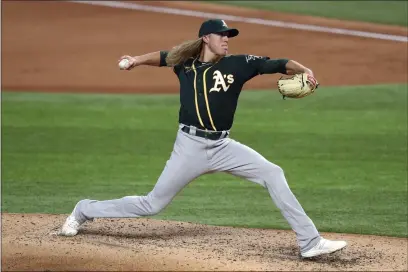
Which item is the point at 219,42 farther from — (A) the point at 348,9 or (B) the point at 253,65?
(A) the point at 348,9

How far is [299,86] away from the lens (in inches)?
305

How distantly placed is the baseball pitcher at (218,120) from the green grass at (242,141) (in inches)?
58.8

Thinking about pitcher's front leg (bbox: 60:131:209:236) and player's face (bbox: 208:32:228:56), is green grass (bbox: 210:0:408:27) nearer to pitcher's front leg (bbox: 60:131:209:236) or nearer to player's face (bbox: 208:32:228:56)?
player's face (bbox: 208:32:228:56)

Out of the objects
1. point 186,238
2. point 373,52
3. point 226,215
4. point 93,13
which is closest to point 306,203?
point 226,215

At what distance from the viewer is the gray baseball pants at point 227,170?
783 centimetres

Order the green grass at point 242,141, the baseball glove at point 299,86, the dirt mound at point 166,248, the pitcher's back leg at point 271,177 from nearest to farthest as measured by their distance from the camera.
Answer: the dirt mound at point 166,248 < the baseball glove at point 299,86 < the pitcher's back leg at point 271,177 < the green grass at point 242,141

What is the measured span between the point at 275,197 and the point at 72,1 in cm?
1459

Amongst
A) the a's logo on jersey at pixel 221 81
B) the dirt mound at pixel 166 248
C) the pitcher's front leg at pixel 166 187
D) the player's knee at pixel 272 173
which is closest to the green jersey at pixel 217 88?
the a's logo on jersey at pixel 221 81

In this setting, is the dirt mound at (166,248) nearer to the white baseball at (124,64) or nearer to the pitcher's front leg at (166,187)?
the pitcher's front leg at (166,187)

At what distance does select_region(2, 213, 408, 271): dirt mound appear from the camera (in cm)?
759

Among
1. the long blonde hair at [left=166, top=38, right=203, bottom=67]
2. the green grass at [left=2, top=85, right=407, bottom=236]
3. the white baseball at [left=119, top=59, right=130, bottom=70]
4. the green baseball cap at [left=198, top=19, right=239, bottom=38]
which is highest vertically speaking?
the green baseball cap at [left=198, top=19, right=239, bottom=38]

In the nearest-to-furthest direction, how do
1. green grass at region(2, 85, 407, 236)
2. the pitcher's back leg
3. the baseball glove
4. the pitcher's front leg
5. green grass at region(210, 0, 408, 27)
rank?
the baseball glove → the pitcher's back leg → the pitcher's front leg → green grass at region(2, 85, 407, 236) → green grass at region(210, 0, 408, 27)

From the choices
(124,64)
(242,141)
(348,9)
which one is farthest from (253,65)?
(348,9)

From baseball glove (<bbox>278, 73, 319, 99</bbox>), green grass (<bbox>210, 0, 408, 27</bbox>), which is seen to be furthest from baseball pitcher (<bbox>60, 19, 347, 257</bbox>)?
green grass (<bbox>210, 0, 408, 27</bbox>)
